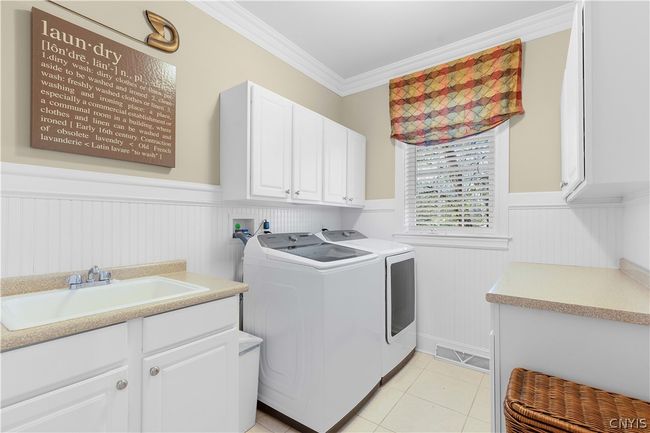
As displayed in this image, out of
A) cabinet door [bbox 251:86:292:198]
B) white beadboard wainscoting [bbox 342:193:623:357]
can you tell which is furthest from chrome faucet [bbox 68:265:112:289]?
white beadboard wainscoting [bbox 342:193:623:357]

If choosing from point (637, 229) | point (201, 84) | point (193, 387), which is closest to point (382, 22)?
point (201, 84)

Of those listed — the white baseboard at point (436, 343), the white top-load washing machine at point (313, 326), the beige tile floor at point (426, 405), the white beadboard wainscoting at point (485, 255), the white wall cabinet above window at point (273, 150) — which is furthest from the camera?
the white baseboard at point (436, 343)

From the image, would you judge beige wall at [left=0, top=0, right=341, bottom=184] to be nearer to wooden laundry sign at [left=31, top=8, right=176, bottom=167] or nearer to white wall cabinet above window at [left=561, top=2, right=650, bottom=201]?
wooden laundry sign at [left=31, top=8, right=176, bottom=167]

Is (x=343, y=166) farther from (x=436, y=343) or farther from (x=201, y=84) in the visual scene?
(x=436, y=343)

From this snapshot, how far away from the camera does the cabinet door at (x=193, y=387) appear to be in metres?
1.14

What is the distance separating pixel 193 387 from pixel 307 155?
167 cm

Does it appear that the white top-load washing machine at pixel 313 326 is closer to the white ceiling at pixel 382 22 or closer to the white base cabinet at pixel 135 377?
the white base cabinet at pixel 135 377

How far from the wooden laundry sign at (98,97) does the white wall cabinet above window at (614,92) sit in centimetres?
201

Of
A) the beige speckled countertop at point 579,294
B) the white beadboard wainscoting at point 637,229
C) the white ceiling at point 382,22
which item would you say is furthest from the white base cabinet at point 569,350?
the white ceiling at point 382,22

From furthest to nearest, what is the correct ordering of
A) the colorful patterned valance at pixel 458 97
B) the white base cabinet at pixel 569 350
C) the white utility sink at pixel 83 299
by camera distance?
the colorful patterned valance at pixel 458 97, the white utility sink at pixel 83 299, the white base cabinet at pixel 569 350

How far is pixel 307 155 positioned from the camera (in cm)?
232

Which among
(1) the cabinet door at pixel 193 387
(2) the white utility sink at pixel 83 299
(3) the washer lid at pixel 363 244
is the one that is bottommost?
(1) the cabinet door at pixel 193 387

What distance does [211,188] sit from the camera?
6.58 ft

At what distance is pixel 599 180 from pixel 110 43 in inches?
89.7
